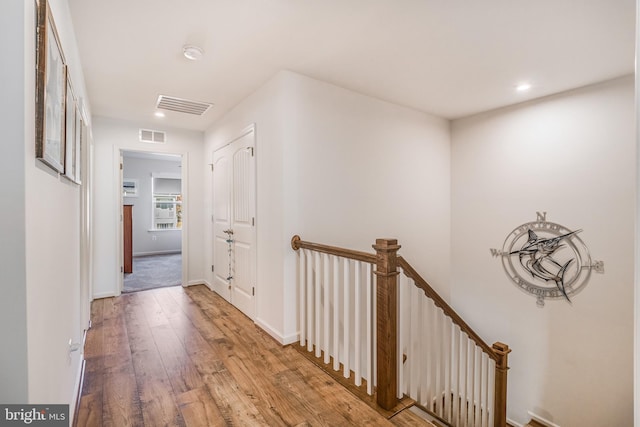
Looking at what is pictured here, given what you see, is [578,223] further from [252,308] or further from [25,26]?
[25,26]

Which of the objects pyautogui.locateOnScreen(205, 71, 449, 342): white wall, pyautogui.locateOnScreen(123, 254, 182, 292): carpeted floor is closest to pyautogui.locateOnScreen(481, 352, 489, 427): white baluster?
pyautogui.locateOnScreen(205, 71, 449, 342): white wall

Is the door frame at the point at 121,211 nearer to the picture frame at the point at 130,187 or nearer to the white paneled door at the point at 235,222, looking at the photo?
the white paneled door at the point at 235,222

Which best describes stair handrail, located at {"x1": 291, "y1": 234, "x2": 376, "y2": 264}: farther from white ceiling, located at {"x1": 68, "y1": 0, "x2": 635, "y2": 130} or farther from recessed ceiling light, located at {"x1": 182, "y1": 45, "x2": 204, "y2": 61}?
recessed ceiling light, located at {"x1": 182, "y1": 45, "x2": 204, "y2": 61}

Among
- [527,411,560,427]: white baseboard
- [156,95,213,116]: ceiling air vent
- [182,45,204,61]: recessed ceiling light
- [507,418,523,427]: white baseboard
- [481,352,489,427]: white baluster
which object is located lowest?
[507,418,523,427]: white baseboard

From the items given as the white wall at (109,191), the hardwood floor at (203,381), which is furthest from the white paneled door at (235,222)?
the white wall at (109,191)

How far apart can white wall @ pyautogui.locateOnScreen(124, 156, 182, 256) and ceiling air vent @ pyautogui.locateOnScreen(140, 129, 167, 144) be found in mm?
3626

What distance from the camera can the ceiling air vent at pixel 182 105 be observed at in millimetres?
3312

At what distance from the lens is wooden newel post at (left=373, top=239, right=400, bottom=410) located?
1.79m

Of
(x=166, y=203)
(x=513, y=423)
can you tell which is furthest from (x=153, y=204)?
(x=513, y=423)

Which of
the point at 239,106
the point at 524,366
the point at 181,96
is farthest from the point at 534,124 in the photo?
the point at 181,96

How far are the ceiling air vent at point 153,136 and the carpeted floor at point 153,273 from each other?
7.00 ft

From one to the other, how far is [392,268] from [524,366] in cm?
287

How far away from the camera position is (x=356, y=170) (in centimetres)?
311

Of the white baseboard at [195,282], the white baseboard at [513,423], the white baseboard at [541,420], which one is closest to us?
the white baseboard at [541,420]
